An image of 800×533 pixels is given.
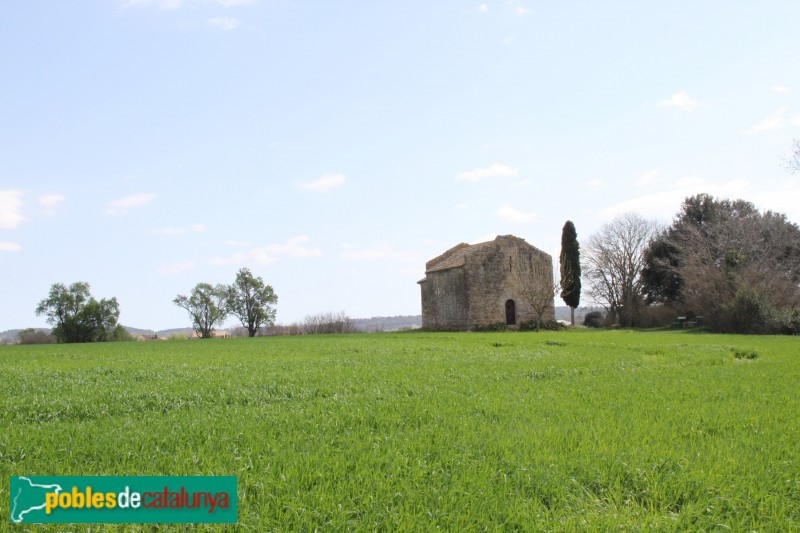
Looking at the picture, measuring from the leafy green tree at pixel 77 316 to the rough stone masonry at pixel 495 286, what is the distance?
90.1 ft

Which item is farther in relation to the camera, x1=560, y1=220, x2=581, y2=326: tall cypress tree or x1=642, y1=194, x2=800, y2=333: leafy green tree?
x1=560, y1=220, x2=581, y2=326: tall cypress tree

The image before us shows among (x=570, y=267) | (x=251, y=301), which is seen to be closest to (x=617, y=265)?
(x=570, y=267)

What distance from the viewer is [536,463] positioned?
3.79 m

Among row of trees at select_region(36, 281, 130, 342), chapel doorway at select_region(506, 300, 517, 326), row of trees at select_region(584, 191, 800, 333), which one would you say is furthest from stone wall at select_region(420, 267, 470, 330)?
row of trees at select_region(36, 281, 130, 342)

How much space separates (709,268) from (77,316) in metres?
47.1

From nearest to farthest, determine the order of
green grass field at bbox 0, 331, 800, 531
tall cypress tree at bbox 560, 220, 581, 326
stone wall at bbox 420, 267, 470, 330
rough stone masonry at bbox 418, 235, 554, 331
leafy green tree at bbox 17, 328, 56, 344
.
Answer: green grass field at bbox 0, 331, 800, 531 → rough stone masonry at bbox 418, 235, 554, 331 → stone wall at bbox 420, 267, 470, 330 → leafy green tree at bbox 17, 328, 56, 344 → tall cypress tree at bbox 560, 220, 581, 326

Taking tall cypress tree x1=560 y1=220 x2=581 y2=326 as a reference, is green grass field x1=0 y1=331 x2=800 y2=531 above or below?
below

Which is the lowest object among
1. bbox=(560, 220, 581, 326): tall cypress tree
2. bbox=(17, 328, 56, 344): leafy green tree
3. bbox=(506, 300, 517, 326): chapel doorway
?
bbox=(17, 328, 56, 344): leafy green tree

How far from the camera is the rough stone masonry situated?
114 ft

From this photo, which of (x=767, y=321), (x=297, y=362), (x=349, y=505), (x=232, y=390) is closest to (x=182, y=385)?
(x=232, y=390)

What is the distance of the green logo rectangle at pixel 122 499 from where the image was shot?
2.96m

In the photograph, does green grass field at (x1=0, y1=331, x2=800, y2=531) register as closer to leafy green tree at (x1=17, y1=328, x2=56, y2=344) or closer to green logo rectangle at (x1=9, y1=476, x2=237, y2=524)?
green logo rectangle at (x1=9, y1=476, x2=237, y2=524)

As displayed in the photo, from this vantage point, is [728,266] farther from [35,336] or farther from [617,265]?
[35,336]

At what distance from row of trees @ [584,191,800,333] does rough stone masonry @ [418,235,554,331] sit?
9601 millimetres
